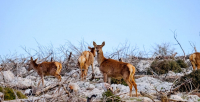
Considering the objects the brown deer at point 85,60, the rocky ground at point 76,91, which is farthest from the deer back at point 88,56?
the rocky ground at point 76,91

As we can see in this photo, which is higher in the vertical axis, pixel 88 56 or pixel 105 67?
pixel 88 56

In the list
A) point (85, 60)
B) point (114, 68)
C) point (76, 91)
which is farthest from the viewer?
point (85, 60)

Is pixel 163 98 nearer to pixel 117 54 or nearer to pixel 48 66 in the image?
pixel 48 66

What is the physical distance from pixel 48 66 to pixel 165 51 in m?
19.5

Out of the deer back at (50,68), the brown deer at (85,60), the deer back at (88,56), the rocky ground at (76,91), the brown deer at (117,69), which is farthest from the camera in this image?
the deer back at (88,56)

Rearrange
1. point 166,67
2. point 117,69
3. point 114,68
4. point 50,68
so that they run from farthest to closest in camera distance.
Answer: point 166,67 → point 50,68 → point 114,68 → point 117,69

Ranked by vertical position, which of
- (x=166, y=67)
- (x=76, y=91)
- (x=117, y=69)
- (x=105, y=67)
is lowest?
(x=76, y=91)

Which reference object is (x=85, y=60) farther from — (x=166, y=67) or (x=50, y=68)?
(x=166, y=67)

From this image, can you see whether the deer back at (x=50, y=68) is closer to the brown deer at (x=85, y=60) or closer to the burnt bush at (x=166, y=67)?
the brown deer at (x=85, y=60)

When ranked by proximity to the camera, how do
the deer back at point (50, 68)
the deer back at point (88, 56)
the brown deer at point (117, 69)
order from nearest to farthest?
the brown deer at point (117, 69), the deer back at point (50, 68), the deer back at point (88, 56)

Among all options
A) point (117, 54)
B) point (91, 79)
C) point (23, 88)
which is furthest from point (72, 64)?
point (23, 88)

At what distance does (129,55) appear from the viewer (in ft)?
70.7

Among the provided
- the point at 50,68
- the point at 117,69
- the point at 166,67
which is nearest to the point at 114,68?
the point at 117,69

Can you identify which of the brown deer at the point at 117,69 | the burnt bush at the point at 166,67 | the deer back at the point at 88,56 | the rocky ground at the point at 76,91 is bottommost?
the rocky ground at the point at 76,91
